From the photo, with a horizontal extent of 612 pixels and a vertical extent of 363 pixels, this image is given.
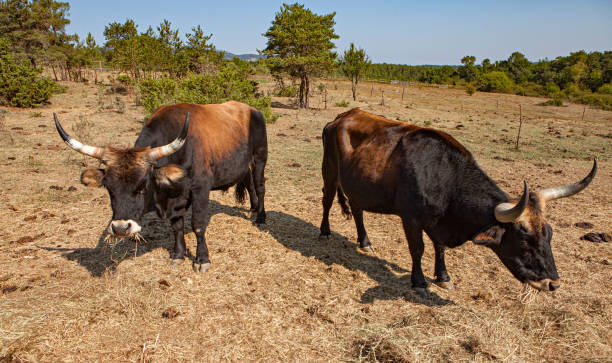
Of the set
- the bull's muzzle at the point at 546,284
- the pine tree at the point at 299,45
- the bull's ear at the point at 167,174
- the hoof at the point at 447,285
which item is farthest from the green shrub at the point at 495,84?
the bull's ear at the point at 167,174

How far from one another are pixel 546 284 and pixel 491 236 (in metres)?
0.65

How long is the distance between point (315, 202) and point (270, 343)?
165 inches

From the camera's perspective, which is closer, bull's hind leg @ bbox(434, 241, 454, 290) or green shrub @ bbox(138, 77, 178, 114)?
bull's hind leg @ bbox(434, 241, 454, 290)

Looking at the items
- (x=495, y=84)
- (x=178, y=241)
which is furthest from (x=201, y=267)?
(x=495, y=84)

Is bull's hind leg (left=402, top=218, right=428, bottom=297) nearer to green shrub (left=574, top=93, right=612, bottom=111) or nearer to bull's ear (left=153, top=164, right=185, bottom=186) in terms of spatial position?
bull's ear (left=153, top=164, right=185, bottom=186)

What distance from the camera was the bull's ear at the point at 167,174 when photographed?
12.4 feet

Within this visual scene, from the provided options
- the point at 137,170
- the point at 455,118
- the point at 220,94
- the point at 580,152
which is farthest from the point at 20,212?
the point at 455,118

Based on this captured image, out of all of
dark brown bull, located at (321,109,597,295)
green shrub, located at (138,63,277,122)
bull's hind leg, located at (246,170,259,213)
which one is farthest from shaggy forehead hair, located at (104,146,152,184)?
green shrub, located at (138,63,277,122)

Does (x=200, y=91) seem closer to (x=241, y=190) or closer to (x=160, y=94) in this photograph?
(x=160, y=94)

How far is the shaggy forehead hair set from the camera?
3.55m

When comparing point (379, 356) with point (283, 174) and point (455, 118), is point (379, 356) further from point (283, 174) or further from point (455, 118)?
point (455, 118)

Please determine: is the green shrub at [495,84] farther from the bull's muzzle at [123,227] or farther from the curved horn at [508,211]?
the bull's muzzle at [123,227]

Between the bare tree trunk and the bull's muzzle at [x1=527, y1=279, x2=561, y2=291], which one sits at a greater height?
the bare tree trunk

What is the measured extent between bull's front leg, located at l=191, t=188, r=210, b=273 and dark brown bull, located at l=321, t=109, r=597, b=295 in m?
1.93
